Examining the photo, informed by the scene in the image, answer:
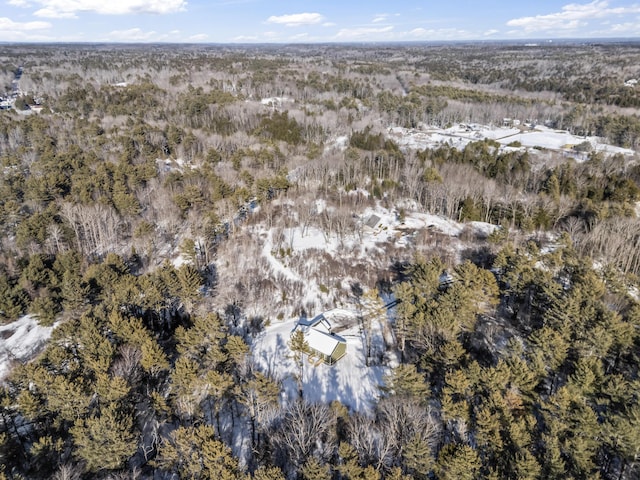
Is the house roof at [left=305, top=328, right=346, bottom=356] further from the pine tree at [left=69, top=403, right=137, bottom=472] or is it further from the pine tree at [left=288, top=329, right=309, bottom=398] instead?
the pine tree at [left=69, top=403, right=137, bottom=472]

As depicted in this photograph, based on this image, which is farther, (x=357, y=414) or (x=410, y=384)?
(x=357, y=414)

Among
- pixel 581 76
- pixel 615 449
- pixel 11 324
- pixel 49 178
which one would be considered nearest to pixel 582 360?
pixel 615 449

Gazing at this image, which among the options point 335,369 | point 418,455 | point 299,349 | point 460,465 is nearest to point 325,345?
point 335,369

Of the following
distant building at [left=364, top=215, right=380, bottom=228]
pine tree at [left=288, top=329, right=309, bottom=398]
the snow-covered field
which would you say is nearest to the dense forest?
pine tree at [left=288, top=329, right=309, bottom=398]

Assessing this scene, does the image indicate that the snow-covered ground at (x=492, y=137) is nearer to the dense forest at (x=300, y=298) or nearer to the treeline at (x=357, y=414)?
the dense forest at (x=300, y=298)

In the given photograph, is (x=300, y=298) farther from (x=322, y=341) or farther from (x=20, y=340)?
(x=20, y=340)

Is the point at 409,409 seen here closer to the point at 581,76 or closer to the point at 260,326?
the point at 260,326
